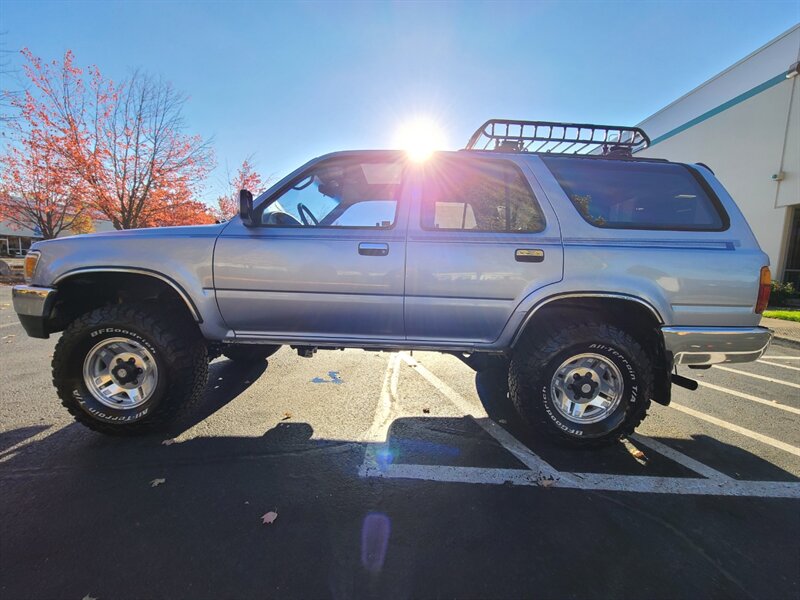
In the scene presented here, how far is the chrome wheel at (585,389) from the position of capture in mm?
2791

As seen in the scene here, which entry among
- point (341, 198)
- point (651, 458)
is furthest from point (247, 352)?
point (651, 458)

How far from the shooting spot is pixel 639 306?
107 inches

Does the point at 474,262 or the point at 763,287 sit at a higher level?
the point at 474,262

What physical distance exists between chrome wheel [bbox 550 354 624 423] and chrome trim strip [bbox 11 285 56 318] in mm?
3819

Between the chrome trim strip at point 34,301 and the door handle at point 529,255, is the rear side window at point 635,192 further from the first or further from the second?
the chrome trim strip at point 34,301

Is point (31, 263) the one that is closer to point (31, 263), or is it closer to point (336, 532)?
point (31, 263)

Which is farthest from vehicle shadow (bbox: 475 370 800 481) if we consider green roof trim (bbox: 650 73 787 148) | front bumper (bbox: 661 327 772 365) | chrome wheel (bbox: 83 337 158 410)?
green roof trim (bbox: 650 73 787 148)

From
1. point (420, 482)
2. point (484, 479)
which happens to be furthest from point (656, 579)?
point (420, 482)

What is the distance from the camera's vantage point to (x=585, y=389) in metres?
2.82

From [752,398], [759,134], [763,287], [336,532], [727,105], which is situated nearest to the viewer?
[336,532]

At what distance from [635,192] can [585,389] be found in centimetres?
160

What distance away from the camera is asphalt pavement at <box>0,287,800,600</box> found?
166cm

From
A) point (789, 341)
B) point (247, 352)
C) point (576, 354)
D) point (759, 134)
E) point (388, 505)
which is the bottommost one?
point (388, 505)

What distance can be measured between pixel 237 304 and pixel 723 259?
11.6 ft
